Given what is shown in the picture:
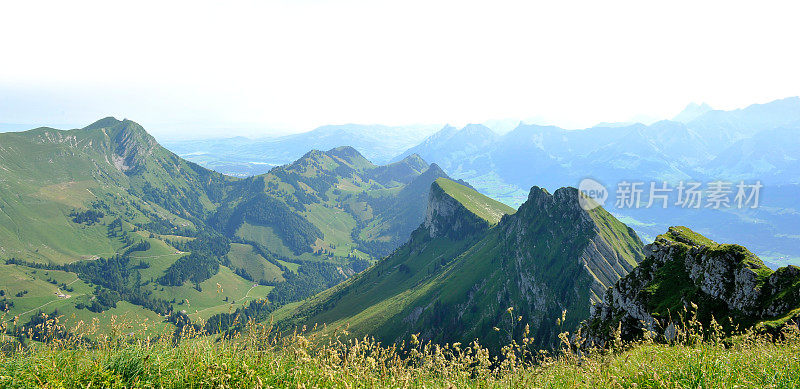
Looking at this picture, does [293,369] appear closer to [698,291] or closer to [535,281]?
[698,291]

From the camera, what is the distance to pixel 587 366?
776 centimetres

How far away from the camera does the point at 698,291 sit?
102 ft

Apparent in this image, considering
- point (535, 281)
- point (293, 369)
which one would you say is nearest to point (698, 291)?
point (293, 369)

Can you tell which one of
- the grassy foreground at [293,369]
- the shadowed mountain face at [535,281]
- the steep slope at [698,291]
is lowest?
the shadowed mountain face at [535,281]

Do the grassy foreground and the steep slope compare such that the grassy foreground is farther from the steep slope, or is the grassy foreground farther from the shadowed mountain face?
the shadowed mountain face

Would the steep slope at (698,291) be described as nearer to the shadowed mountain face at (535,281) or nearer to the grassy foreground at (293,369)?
the grassy foreground at (293,369)

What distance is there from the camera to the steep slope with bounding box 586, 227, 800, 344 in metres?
25.8

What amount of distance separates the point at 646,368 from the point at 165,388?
8.82 metres

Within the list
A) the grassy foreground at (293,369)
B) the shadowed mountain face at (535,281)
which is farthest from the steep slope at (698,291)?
the shadowed mountain face at (535,281)

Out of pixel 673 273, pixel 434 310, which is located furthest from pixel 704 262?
pixel 434 310

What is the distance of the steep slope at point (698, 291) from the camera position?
25.8 metres

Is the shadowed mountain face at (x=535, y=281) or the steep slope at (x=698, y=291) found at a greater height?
the steep slope at (x=698, y=291)

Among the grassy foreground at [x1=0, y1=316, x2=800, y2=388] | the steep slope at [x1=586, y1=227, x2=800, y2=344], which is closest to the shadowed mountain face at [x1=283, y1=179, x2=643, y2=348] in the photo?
the steep slope at [x1=586, y1=227, x2=800, y2=344]

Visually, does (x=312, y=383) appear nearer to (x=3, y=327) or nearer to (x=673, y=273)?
(x=3, y=327)
